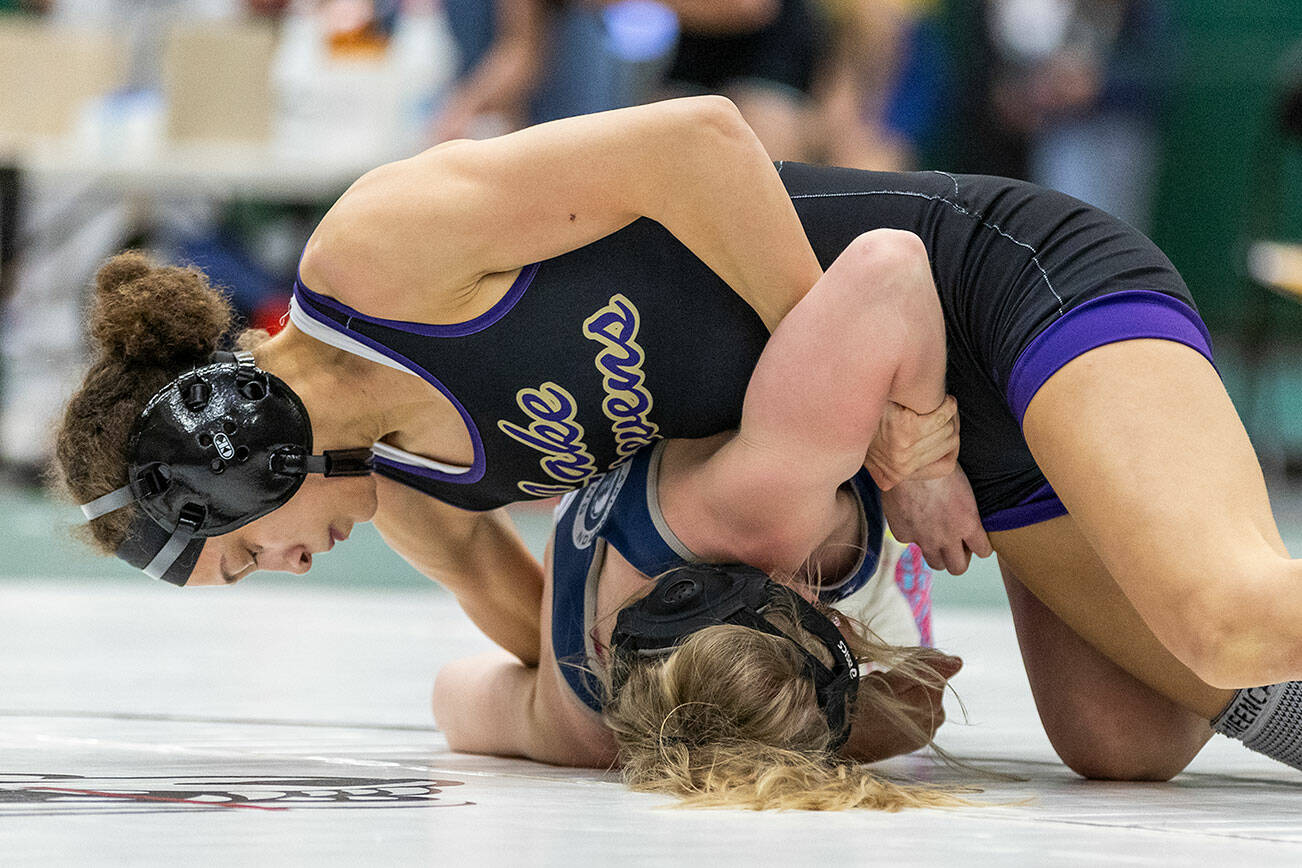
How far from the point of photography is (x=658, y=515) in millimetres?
1980

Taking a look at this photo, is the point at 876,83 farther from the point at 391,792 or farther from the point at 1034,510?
the point at 391,792

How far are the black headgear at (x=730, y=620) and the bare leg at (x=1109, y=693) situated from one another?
0.50 m

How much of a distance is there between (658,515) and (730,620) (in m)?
0.25

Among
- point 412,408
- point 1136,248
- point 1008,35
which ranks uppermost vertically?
point 1008,35

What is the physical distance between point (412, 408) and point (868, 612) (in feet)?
2.19

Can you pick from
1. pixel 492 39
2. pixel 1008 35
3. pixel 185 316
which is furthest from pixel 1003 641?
pixel 1008 35

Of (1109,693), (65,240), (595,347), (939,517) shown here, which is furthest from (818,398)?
(65,240)

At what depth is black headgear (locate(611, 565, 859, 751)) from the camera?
69.2 inches

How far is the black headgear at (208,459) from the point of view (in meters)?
1.99

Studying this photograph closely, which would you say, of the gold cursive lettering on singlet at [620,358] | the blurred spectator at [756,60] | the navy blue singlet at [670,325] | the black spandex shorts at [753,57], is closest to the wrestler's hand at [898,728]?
the navy blue singlet at [670,325]

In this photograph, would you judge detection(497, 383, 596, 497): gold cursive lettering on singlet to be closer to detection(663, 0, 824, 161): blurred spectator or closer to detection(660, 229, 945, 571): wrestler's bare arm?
detection(660, 229, 945, 571): wrestler's bare arm

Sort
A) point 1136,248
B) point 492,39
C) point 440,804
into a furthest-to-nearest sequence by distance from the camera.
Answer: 1. point 492,39
2. point 1136,248
3. point 440,804

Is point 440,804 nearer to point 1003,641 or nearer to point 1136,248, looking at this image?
point 1136,248

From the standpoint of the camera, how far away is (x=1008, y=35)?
7820 mm
